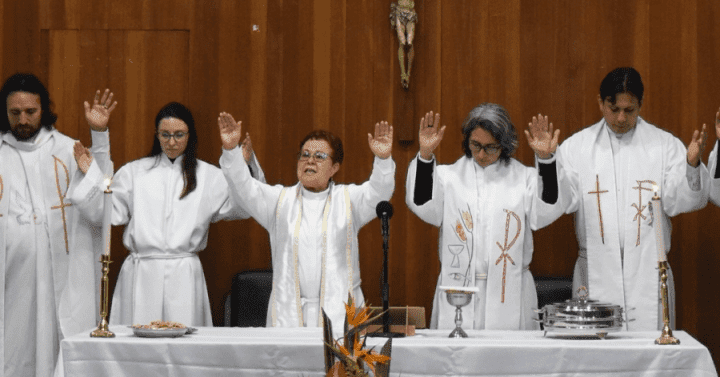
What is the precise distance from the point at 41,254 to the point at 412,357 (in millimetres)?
3046

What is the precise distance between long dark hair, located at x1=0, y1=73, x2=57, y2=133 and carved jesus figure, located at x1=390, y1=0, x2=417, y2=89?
7.62 ft

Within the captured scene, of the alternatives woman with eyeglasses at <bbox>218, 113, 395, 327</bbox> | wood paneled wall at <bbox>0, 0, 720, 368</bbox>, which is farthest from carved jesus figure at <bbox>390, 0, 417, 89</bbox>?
woman with eyeglasses at <bbox>218, 113, 395, 327</bbox>

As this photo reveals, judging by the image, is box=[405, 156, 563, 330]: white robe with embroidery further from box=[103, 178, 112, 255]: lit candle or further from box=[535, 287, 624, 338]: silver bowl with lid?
box=[103, 178, 112, 255]: lit candle

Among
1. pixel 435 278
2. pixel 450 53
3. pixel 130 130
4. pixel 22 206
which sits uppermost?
pixel 450 53

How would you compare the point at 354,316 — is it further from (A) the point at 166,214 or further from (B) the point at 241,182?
(A) the point at 166,214

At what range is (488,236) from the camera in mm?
5305

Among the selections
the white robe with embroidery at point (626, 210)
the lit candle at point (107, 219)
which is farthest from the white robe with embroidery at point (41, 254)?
the white robe with embroidery at point (626, 210)

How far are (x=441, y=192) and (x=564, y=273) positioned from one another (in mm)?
1551

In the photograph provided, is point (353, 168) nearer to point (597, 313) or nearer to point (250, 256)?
point (250, 256)

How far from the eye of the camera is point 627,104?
5.43m

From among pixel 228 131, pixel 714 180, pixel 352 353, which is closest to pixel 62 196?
pixel 228 131

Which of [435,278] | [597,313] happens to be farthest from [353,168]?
[597,313]

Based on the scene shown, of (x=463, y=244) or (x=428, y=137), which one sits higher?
(x=428, y=137)

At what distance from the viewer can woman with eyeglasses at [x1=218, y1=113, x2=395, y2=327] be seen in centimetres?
506
